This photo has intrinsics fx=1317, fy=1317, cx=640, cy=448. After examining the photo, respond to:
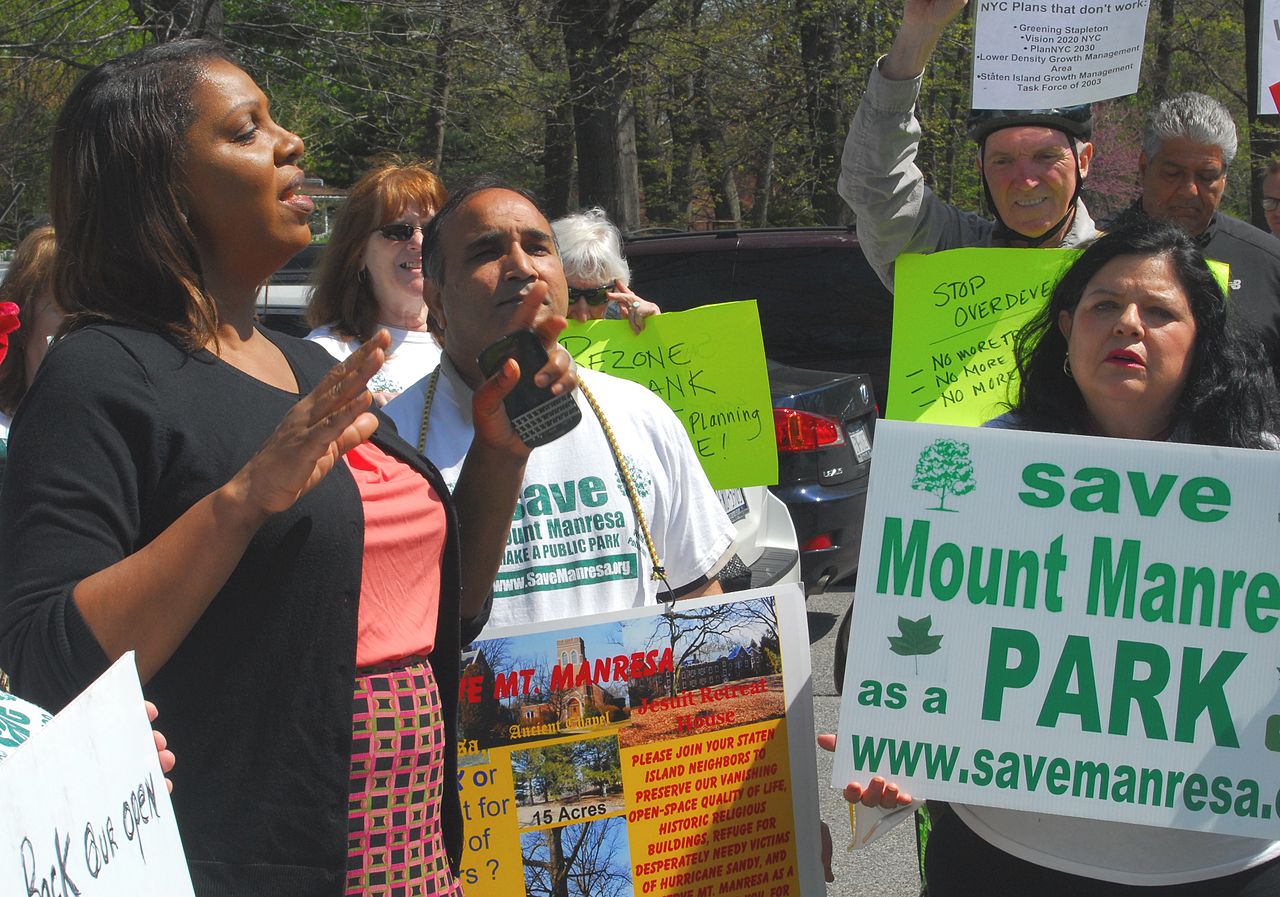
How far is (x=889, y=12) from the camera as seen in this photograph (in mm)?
15516

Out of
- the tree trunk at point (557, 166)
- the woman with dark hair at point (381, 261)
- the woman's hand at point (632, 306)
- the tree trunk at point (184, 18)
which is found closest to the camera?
the woman's hand at point (632, 306)

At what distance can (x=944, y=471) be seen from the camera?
6.98 ft

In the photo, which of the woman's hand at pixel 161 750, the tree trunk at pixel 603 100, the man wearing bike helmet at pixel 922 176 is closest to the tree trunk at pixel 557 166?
the tree trunk at pixel 603 100

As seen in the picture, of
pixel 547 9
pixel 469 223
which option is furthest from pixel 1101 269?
pixel 547 9

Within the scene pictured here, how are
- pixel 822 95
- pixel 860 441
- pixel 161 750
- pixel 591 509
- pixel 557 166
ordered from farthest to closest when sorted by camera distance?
pixel 822 95
pixel 557 166
pixel 860 441
pixel 591 509
pixel 161 750

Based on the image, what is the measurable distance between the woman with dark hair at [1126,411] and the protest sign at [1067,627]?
0.12 metres

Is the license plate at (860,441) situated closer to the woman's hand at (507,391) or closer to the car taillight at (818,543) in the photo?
the car taillight at (818,543)

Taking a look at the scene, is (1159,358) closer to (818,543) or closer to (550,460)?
(550,460)

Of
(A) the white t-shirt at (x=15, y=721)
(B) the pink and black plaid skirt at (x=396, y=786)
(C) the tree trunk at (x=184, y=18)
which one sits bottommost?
(B) the pink and black plaid skirt at (x=396, y=786)

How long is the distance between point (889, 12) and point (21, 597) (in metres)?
15.4

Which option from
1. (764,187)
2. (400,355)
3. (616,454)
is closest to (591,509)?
(616,454)

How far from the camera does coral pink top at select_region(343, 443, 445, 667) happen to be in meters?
1.85

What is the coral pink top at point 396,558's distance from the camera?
1850 millimetres

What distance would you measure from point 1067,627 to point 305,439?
4.02ft
